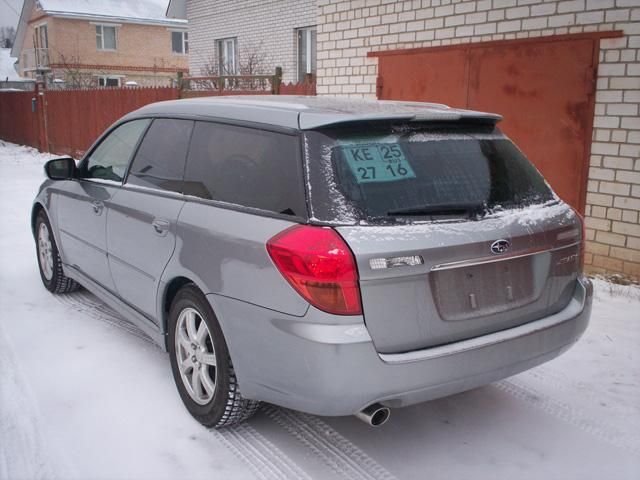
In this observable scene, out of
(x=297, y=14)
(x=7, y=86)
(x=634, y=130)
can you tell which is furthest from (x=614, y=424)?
(x=7, y=86)

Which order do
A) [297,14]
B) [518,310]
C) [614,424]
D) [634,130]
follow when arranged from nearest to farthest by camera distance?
[518,310]
[614,424]
[634,130]
[297,14]

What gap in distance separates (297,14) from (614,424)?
53.5 ft

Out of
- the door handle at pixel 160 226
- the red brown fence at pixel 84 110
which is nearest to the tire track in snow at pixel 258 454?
Result: the door handle at pixel 160 226

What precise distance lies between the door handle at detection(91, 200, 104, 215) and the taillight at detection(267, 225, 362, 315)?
7.30 feet

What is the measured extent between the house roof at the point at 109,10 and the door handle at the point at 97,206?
3725 centimetres

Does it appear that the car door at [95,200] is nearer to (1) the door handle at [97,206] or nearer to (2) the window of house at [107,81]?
(1) the door handle at [97,206]

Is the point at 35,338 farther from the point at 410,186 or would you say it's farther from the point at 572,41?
the point at 572,41

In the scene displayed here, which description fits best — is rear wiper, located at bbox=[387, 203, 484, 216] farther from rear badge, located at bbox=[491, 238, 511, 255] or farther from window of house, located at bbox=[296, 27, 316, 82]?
window of house, located at bbox=[296, 27, 316, 82]

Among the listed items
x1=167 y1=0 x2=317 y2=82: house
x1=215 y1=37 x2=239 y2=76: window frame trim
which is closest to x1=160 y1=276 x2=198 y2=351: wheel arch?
x1=167 y1=0 x2=317 y2=82: house

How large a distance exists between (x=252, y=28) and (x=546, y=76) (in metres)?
14.5

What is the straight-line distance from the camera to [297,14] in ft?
59.0

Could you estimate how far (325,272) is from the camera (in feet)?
8.71

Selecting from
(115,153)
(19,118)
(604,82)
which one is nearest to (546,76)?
(604,82)

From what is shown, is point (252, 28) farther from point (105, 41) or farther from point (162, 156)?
point (105, 41)
